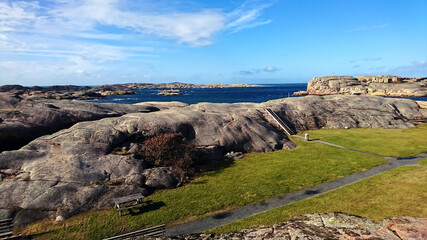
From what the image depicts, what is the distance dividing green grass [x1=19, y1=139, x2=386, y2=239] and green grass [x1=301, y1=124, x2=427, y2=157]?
429 cm

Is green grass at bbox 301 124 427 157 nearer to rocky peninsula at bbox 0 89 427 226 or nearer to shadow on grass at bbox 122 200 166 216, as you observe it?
rocky peninsula at bbox 0 89 427 226

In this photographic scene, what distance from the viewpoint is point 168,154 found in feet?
82.8

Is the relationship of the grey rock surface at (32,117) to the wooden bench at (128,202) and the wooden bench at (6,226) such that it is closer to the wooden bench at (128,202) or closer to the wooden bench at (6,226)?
the wooden bench at (6,226)

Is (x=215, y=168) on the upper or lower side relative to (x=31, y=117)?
lower

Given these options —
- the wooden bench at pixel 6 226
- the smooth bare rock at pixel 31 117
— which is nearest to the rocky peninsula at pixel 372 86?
the smooth bare rock at pixel 31 117

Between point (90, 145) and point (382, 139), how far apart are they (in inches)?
1622

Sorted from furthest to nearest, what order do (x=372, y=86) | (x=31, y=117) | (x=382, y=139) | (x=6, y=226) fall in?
(x=372, y=86), (x=382, y=139), (x=31, y=117), (x=6, y=226)

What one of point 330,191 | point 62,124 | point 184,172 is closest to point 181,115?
point 184,172

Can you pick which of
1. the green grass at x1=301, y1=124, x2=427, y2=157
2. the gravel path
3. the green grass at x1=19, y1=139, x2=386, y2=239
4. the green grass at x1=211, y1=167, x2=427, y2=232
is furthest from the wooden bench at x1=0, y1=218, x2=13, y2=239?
the green grass at x1=301, y1=124, x2=427, y2=157

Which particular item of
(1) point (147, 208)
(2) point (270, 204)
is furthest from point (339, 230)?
(1) point (147, 208)

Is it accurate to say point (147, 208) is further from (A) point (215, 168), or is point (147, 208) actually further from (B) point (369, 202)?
(B) point (369, 202)

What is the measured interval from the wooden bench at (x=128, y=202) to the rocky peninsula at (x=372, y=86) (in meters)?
145

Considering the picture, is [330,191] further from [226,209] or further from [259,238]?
[259,238]

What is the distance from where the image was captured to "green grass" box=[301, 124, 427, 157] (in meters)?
31.4
